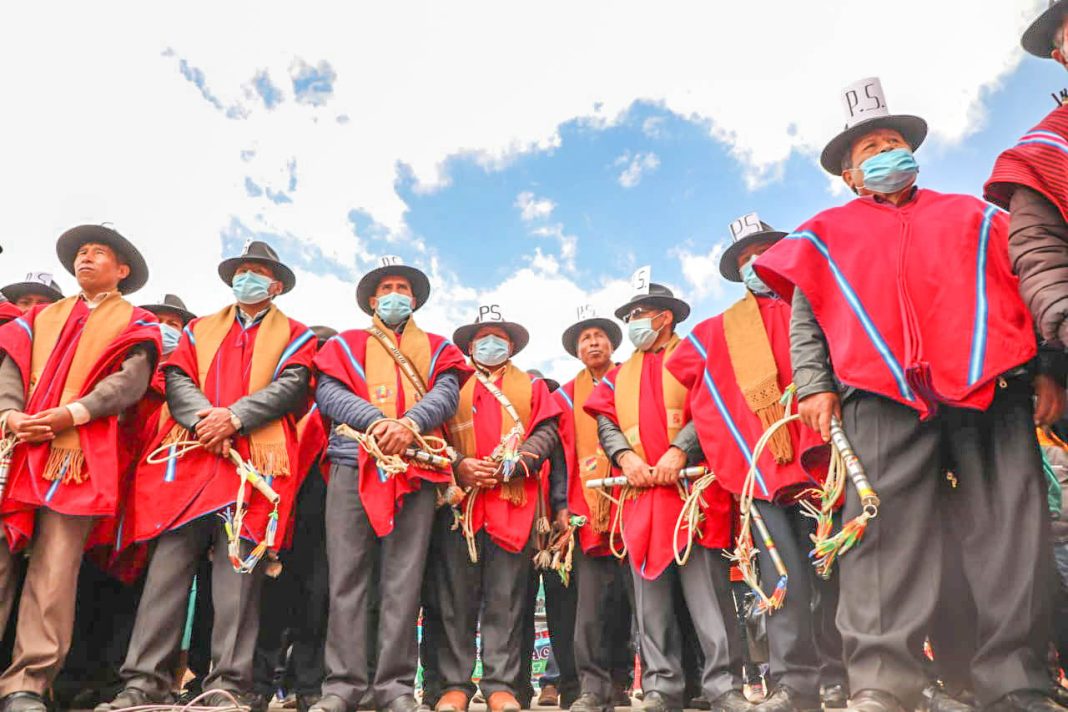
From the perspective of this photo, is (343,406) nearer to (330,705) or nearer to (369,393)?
(369,393)

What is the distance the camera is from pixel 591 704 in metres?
4.60

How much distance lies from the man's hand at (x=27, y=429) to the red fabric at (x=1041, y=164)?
4.65m

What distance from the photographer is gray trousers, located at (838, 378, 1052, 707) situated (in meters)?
2.57

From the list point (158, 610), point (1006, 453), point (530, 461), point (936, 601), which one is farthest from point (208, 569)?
point (1006, 453)

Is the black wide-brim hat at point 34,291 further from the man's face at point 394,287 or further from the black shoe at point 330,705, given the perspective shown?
the black shoe at point 330,705

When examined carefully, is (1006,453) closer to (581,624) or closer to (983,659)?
(983,659)

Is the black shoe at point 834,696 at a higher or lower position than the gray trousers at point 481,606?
lower

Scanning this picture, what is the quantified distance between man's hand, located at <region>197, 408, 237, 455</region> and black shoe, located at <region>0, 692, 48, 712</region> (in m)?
1.41

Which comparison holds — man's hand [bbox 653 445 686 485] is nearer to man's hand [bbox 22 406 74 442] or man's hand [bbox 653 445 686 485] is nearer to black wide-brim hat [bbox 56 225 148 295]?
→ man's hand [bbox 22 406 74 442]

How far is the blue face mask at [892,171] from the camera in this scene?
10.8 feet

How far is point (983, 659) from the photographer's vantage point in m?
2.63

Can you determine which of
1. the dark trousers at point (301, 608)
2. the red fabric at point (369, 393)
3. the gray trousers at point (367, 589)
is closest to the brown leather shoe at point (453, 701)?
the gray trousers at point (367, 589)

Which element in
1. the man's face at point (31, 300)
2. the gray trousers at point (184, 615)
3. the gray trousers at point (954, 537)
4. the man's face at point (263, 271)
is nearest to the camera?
the gray trousers at point (954, 537)

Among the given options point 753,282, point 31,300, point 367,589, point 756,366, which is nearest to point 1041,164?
point 756,366
